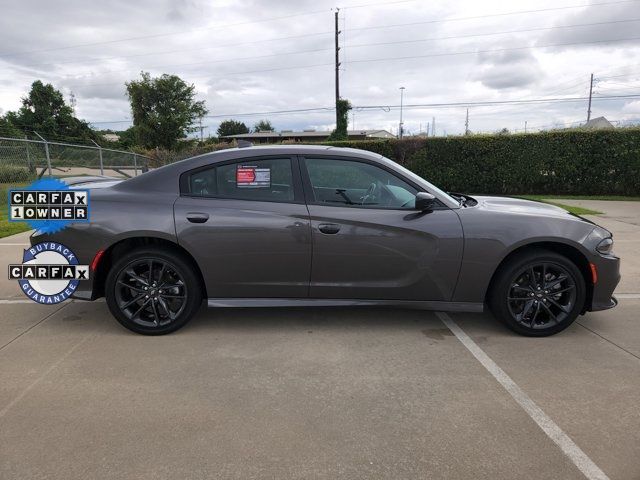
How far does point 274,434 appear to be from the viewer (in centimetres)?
259

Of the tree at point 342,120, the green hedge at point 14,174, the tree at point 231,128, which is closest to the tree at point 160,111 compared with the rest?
the tree at point 342,120

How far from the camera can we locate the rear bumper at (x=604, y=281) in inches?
152

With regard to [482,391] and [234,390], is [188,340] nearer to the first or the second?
[234,390]

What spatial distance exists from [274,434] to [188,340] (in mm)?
1560

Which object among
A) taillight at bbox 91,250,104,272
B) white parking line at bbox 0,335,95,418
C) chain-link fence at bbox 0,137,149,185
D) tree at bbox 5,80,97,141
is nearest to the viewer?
white parking line at bbox 0,335,95,418

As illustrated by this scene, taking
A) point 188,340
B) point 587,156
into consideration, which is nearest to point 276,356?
point 188,340

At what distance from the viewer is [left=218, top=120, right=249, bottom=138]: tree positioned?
112125 mm

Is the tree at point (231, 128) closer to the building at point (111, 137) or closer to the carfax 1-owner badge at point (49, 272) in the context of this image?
the building at point (111, 137)

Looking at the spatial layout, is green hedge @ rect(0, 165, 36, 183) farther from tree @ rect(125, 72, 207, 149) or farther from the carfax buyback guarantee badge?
tree @ rect(125, 72, 207, 149)

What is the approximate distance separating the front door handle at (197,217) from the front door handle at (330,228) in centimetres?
94

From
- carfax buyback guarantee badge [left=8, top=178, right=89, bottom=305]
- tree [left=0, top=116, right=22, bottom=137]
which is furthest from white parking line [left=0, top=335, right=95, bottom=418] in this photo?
tree [left=0, top=116, right=22, bottom=137]

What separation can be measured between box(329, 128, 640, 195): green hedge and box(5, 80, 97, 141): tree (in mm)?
63357

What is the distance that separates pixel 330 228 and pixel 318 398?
4.51ft

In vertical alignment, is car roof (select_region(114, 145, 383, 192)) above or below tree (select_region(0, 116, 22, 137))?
below
